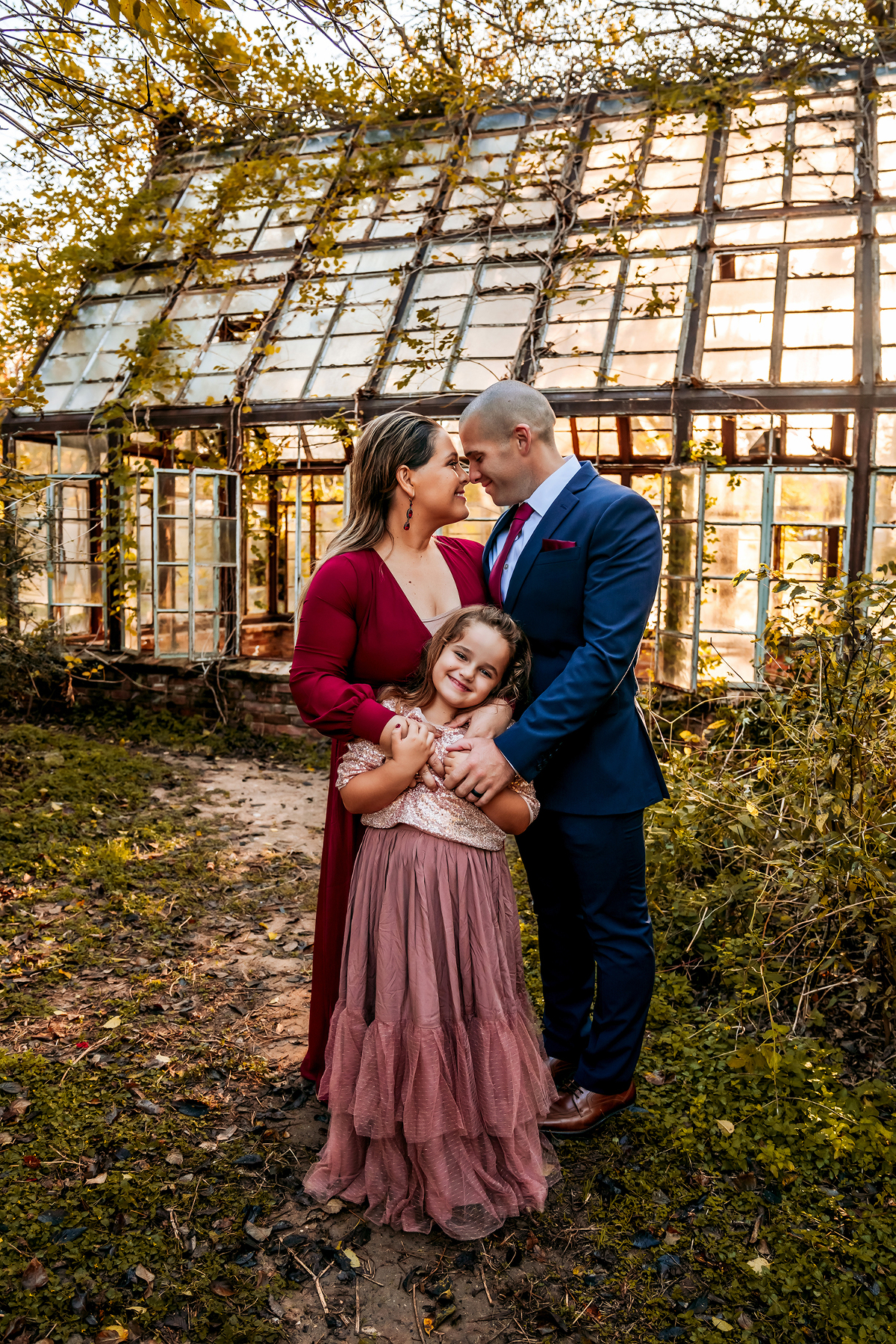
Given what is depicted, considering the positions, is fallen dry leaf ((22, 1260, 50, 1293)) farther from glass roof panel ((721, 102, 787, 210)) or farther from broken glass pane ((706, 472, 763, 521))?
glass roof panel ((721, 102, 787, 210))

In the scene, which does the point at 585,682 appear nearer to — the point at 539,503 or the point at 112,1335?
the point at 539,503

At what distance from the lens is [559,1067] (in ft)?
10.0

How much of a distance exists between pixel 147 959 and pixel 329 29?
12.0 feet

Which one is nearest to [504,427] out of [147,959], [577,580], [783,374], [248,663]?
[577,580]

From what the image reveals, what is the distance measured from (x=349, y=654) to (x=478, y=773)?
1.70 ft

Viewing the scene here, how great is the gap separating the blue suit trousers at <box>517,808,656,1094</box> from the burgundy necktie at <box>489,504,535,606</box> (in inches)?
27.0

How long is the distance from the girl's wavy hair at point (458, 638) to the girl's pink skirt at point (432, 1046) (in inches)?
14.7

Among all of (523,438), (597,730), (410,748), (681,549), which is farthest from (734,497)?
Result: (410,748)

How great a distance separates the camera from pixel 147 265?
387 inches

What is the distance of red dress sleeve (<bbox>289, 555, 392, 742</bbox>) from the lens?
2418 mm

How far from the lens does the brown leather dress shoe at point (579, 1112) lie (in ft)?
9.11

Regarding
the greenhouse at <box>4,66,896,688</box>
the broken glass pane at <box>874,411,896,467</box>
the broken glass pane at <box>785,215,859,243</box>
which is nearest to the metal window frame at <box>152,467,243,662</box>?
the greenhouse at <box>4,66,896,688</box>

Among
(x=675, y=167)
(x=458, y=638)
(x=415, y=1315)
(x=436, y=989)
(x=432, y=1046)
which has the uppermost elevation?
(x=675, y=167)

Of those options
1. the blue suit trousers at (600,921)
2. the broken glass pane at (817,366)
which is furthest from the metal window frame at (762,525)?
the blue suit trousers at (600,921)
